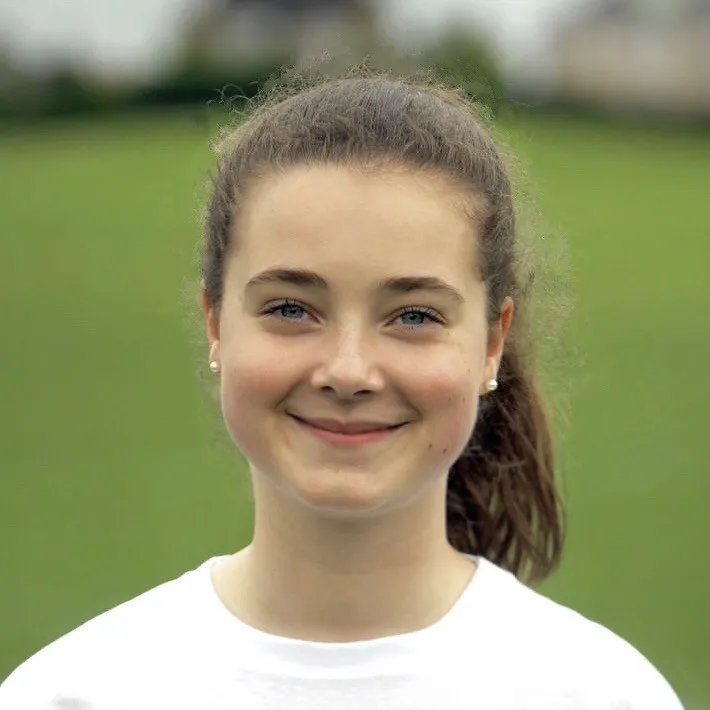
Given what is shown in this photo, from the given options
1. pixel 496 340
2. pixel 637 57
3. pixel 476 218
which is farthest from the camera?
pixel 637 57

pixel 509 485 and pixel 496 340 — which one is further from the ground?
pixel 496 340

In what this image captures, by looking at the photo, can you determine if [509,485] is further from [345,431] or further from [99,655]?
[99,655]

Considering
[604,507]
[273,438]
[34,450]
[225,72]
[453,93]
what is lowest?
[273,438]

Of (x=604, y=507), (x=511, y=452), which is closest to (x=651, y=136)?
(x=604, y=507)

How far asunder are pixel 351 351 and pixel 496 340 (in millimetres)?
423

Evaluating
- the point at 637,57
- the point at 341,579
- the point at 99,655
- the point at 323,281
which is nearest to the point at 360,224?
the point at 323,281

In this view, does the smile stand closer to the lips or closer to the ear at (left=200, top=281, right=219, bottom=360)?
the lips

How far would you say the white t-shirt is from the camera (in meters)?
2.18

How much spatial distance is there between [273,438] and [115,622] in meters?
0.45

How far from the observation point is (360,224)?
210 centimetres

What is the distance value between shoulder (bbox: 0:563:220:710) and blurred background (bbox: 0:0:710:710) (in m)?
0.73

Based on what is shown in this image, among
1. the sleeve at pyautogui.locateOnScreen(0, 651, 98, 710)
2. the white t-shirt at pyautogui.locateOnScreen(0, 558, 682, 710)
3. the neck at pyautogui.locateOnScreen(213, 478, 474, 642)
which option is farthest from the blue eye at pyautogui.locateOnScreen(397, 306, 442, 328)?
the sleeve at pyautogui.locateOnScreen(0, 651, 98, 710)

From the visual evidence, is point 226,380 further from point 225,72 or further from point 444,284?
point 225,72

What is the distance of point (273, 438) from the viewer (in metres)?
2.12
